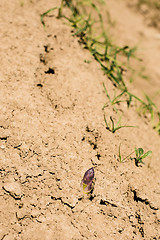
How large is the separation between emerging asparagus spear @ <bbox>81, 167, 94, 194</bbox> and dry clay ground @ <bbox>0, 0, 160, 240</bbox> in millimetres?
38

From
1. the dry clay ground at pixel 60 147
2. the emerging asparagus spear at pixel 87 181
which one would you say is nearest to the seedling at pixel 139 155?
the dry clay ground at pixel 60 147

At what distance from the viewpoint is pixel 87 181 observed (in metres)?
1.07

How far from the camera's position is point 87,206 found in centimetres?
107

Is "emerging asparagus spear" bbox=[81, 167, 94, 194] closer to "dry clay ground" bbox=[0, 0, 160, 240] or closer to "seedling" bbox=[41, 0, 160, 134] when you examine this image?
"dry clay ground" bbox=[0, 0, 160, 240]

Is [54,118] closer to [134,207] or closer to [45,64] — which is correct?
[45,64]

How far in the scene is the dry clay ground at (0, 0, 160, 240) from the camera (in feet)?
3.33

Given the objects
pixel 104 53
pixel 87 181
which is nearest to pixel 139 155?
pixel 87 181

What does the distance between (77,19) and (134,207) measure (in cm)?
157

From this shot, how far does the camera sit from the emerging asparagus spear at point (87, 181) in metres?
1.07

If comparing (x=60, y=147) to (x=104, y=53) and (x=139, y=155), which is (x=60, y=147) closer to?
(x=139, y=155)

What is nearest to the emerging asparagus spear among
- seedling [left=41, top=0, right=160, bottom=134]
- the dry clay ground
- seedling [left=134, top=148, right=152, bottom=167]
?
the dry clay ground

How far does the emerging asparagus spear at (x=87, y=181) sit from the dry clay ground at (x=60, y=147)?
0.13 ft

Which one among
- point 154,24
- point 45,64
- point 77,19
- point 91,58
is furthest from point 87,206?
→ point 154,24

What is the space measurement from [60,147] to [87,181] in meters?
0.25
